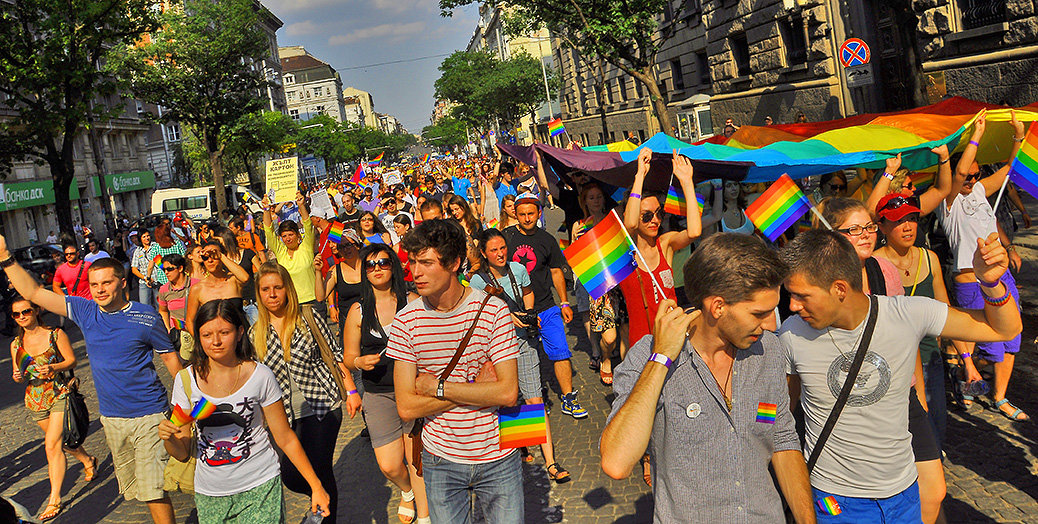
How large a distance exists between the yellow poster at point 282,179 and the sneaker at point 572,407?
4538mm

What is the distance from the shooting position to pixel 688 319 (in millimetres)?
2488

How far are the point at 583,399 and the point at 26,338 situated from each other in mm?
4605

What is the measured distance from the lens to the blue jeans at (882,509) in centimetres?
304

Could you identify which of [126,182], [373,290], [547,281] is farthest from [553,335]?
[126,182]

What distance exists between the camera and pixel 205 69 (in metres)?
40.8

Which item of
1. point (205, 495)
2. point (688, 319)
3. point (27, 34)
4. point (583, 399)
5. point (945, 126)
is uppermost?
point (27, 34)

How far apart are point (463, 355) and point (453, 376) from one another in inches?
4.0

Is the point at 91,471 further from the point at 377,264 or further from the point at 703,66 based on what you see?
the point at 703,66

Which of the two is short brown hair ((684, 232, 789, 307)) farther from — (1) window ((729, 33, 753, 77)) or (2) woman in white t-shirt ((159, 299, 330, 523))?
(1) window ((729, 33, 753, 77))

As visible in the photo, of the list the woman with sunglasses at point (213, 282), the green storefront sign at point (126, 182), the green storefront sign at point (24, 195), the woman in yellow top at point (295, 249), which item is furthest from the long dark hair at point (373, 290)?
the green storefront sign at point (126, 182)

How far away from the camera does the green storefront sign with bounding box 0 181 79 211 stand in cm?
3491

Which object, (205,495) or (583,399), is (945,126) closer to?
(583,399)

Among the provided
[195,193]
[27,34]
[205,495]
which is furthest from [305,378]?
[195,193]

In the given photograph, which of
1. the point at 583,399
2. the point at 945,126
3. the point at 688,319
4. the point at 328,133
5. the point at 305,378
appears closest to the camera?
the point at 688,319
